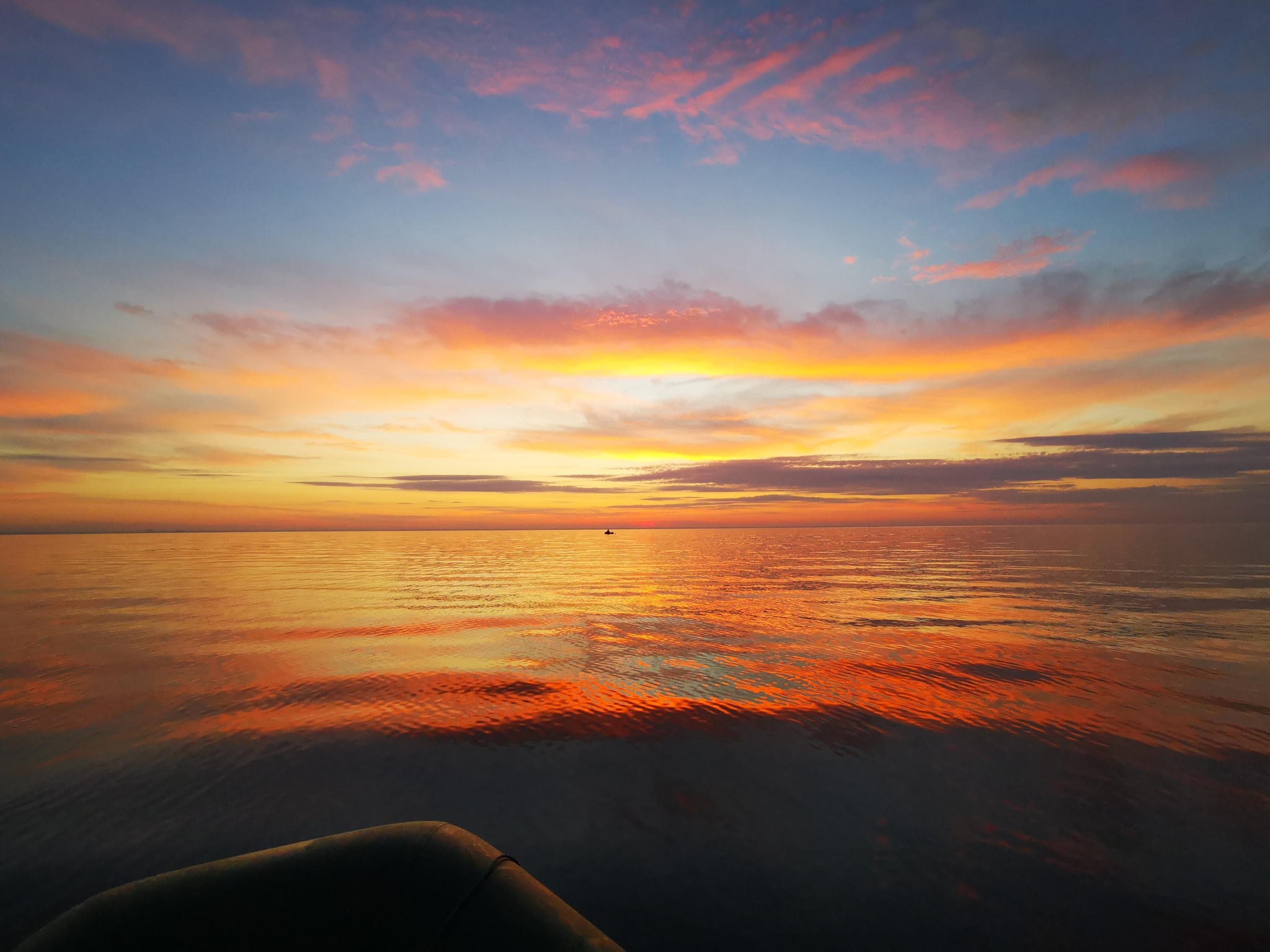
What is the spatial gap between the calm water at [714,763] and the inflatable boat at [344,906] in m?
2.25

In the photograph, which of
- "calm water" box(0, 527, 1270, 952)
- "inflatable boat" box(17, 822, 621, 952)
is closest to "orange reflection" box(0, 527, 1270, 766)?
"calm water" box(0, 527, 1270, 952)

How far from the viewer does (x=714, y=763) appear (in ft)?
24.3

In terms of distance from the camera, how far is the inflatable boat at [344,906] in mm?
2520

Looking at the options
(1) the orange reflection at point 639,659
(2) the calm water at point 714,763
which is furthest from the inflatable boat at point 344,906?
(1) the orange reflection at point 639,659

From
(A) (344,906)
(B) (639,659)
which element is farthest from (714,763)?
(B) (639,659)

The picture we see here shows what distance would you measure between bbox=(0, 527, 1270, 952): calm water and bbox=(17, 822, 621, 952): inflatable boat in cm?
225

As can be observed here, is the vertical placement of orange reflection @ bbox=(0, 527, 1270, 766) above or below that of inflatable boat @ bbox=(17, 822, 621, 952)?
below

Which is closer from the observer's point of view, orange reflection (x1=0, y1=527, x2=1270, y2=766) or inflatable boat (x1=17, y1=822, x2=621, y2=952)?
inflatable boat (x1=17, y1=822, x2=621, y2=952)

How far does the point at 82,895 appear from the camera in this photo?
4.56m

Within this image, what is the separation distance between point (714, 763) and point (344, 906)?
5632 millimetres

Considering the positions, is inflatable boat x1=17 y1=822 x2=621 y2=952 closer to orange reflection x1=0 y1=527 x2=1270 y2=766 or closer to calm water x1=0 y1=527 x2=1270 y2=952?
calm water x1=0 y1=527 x2=1270 y2=952

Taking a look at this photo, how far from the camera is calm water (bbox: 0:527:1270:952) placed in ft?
15.5

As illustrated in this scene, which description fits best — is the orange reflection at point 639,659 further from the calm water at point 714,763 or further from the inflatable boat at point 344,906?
the inflatable boat at point 344,906

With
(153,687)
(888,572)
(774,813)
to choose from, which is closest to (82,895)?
(774,813)
